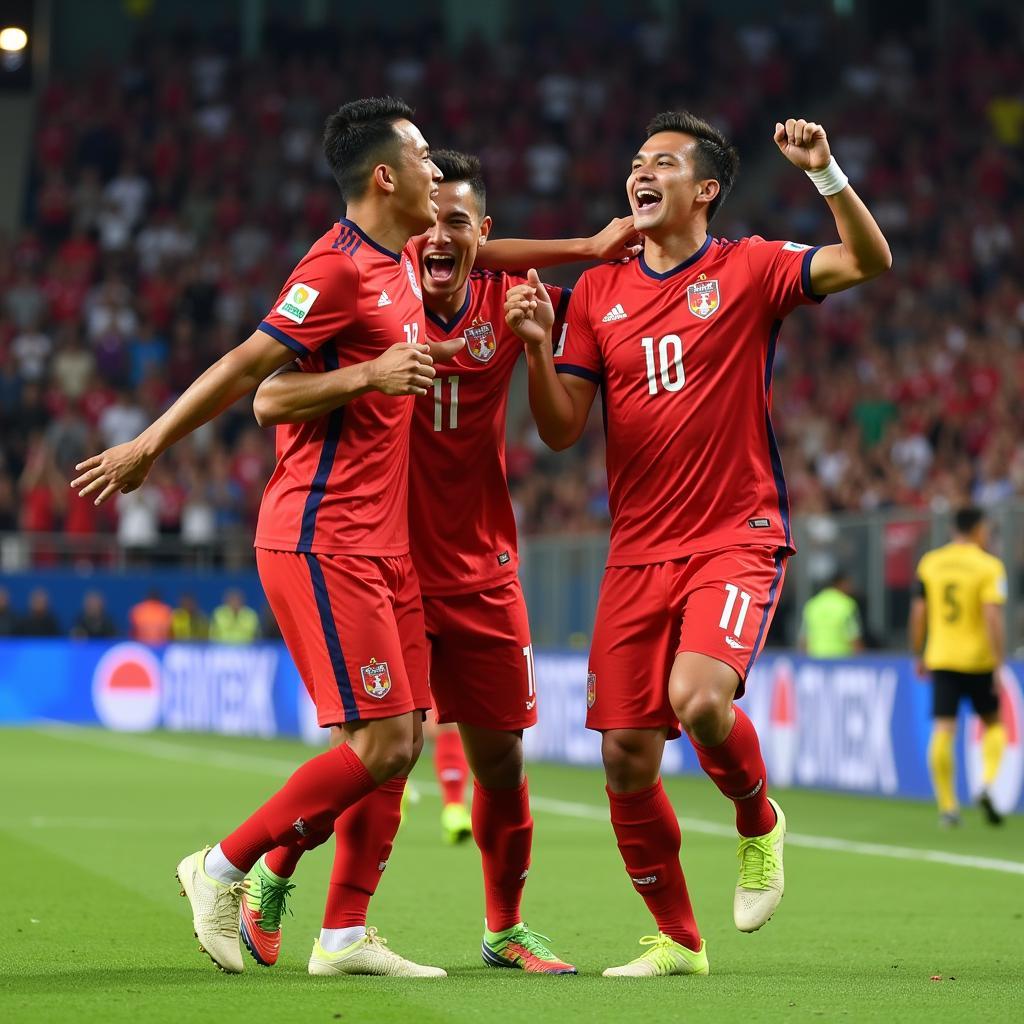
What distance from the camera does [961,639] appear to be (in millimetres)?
13547

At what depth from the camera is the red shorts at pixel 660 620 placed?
6336 mm

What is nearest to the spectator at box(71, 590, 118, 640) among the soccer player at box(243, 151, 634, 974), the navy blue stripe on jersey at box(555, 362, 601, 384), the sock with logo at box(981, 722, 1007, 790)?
the sock with logo at box(981, 722, 1007, 790)

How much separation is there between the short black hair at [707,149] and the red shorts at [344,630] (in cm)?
170

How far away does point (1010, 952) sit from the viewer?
712 cm

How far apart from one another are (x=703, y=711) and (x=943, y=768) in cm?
746

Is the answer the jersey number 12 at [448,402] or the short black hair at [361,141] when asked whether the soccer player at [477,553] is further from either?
the short black hair at [361,141]

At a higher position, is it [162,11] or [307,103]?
[162,11]

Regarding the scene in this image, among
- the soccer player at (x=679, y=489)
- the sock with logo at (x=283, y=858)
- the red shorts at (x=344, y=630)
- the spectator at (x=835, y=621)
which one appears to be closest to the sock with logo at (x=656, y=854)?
the soccer player at (x=679, y=489)

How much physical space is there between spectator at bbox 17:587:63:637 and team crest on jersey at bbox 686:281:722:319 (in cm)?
2034

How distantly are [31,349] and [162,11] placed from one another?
402 inches

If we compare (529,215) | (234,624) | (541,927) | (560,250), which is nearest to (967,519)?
(541,927)

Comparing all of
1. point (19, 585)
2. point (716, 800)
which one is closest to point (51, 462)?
point (19, 585)

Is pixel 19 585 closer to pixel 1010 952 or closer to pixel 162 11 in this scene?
pixel 162 11

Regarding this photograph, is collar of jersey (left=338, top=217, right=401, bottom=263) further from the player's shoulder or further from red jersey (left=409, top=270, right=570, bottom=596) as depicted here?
red jersey (left=409, top=270, right=570, bottom=596)
